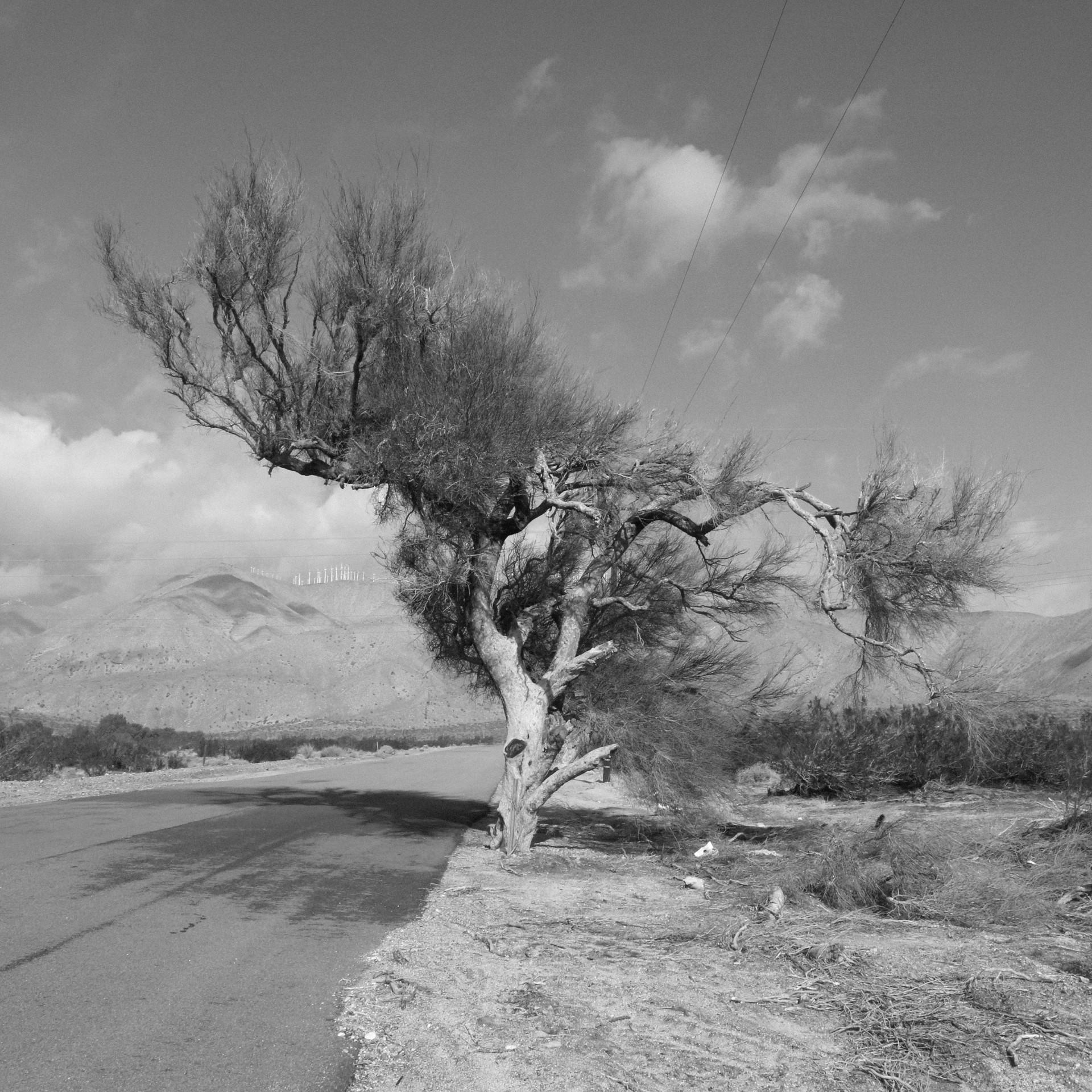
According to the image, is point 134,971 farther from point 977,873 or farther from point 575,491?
point 575,491

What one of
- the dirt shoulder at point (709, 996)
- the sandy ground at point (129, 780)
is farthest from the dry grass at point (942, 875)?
the sandy ground at point (129, 780)

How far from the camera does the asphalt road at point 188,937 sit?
14.6 feet

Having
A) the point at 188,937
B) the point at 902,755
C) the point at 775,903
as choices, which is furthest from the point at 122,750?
the point at 775,903

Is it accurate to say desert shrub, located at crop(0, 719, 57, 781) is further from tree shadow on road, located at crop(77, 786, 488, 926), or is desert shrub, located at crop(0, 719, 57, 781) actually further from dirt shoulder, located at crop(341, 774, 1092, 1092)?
dirt shoulder, located at crop(341, 774, 1092, 1092)

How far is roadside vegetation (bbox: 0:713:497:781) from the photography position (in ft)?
83.0

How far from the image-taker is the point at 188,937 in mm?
6906

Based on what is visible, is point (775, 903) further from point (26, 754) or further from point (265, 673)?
point (265, 673)

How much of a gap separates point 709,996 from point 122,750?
29.2 metres

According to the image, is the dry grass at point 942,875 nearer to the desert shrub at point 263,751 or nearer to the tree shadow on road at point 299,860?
the tree shadow on road at point 299,860

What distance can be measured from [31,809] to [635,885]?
1035 cm

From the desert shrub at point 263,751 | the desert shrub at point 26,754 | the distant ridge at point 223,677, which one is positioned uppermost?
the distant ridge at point 223,677

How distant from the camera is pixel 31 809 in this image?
15.1 meters

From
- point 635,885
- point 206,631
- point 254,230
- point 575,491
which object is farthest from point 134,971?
point 206,631

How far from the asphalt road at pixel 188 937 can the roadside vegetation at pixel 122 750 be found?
10.9 metres
